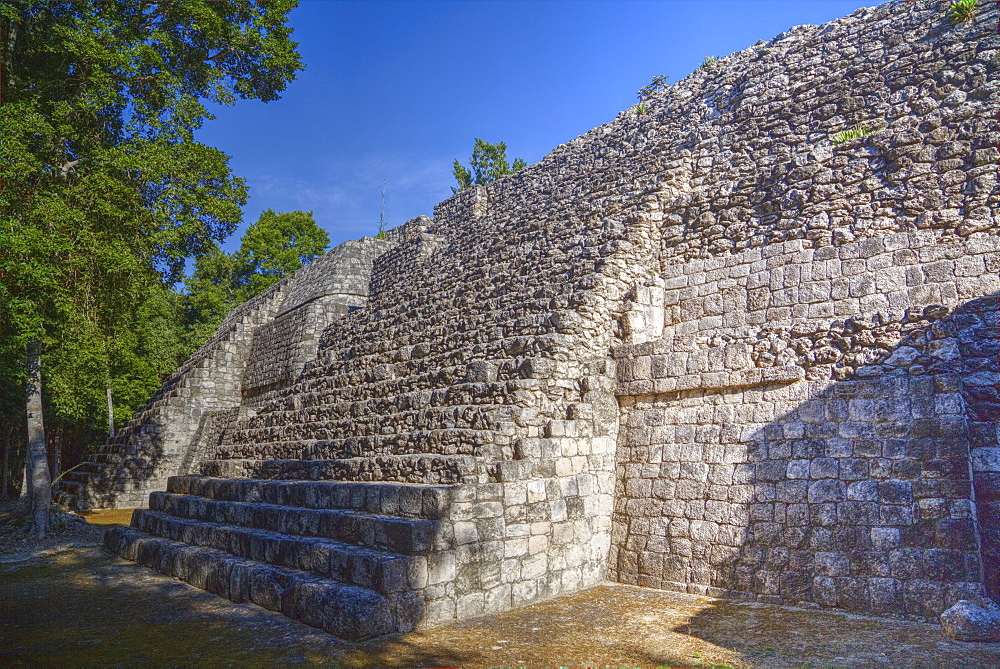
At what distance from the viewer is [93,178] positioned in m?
9.42

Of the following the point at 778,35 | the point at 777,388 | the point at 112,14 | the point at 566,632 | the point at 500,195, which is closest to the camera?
the point at 566,632

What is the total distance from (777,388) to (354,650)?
430 centimetres

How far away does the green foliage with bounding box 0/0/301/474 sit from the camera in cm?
855

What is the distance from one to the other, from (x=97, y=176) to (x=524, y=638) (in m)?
8.94

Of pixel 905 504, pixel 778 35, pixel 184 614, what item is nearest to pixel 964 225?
pixel 905 504

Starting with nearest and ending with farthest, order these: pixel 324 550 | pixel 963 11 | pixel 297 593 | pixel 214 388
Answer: pixel 297 593
pixel 324 550
pixel 963 11
pixel 214 388

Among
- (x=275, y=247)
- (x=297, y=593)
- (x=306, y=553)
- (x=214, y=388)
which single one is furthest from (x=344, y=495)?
(x=275, y=247)

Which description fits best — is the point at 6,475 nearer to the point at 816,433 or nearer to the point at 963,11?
the point at 816,433

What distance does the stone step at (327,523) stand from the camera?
16.7 feet

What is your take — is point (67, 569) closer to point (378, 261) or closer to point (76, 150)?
point (76, 150)

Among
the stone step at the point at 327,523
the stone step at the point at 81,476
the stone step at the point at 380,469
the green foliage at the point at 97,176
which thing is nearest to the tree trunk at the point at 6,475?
the stone step at the point at 81,476

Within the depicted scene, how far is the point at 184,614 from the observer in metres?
5.65

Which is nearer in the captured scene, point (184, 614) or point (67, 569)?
point (184, 614)

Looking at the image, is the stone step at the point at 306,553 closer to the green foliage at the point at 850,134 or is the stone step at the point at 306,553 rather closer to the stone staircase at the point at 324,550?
the stone staircase at the point at 324,550
